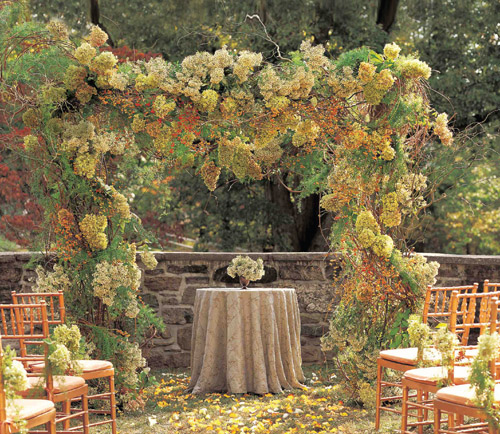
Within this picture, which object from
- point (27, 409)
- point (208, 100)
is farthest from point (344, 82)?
point (27, 409)

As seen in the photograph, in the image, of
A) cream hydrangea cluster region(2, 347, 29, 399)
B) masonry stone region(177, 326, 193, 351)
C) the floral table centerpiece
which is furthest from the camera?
masonry stone region(177, 326, 193, 351)

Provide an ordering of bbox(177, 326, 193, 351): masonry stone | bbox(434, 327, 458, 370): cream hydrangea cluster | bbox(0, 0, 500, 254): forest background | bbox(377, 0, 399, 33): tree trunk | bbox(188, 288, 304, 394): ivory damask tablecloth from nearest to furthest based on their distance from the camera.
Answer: bbox(434, 327, 458, 370): cream hydrangea cluster → bbox(188, 288, 304, 394): ivory damask tablecloth → bbox(177, 326, 193, 351): masonry stone → bbox(0, 0, 500, 254): forest background → bbox(377, 0, 399, 33): tree trunk

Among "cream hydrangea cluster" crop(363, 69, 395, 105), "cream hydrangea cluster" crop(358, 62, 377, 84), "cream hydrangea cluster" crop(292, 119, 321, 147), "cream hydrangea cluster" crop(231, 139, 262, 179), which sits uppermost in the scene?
"cream hydrangea cluster" crop(358, 62, 377, 84)

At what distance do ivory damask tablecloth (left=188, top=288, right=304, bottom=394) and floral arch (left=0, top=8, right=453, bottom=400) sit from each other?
0.60 m

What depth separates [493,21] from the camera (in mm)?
8570

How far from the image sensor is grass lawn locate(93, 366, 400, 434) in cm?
421

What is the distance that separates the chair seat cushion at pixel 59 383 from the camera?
3113 millimetres

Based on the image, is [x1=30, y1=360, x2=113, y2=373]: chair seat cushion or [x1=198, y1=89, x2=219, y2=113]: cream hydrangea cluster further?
[x1=198, y1=89, x2=219, y2=113]: cream hydrangea cluster

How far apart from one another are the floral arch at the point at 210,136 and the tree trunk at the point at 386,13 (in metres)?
4.36

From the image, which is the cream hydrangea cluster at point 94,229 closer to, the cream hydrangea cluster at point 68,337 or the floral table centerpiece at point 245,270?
the cream hydrangea cluster at point 68,337

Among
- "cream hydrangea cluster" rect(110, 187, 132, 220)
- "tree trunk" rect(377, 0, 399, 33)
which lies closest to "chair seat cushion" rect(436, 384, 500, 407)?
"cream hydrangea cluster" rect(110, 187, 132, 220)

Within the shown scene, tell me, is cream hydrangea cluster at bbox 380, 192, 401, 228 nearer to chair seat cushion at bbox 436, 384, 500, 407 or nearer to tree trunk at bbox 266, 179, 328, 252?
chair seat cushion at bbox 436, 384, 500, 407

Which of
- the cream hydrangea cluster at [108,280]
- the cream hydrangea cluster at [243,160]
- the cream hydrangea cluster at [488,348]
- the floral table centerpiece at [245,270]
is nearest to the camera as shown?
the cream hydrangea cluster at [488,348]

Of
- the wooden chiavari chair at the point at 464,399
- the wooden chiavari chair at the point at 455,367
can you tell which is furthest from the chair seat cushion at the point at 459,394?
the wooden chiavari chair at the point at 455,367
